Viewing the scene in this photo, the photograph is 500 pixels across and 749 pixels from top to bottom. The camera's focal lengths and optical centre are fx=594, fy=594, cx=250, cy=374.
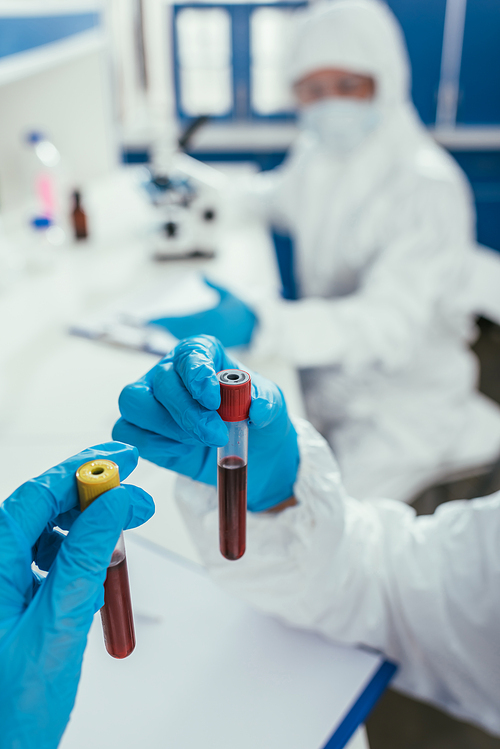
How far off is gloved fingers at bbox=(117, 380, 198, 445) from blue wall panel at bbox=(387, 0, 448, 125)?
3.43m

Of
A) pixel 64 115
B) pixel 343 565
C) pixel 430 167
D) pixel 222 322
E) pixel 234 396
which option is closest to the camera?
pixel 234 396

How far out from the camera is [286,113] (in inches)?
146

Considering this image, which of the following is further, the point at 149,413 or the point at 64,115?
the point at 64,115

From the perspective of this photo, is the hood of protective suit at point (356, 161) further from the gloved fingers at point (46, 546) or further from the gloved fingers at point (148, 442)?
the gloved fingers at point (46, 546)

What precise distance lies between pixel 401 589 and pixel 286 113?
3.47 meters

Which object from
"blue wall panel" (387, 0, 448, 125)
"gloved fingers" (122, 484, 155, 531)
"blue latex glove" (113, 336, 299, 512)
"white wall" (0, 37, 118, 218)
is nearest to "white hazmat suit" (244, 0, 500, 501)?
"blue latex glove" (113, 336, 299, 512)

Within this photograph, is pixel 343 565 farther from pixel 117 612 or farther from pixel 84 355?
pixel 84 355

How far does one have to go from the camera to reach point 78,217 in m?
2.05

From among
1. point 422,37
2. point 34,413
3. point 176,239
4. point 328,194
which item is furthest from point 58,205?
point 422,37

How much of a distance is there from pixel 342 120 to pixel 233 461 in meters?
1.29

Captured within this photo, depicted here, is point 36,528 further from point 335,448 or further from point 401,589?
point 335,448

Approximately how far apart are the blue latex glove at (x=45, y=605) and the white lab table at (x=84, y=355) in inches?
13.3

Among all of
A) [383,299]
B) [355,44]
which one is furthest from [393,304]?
[355,44]

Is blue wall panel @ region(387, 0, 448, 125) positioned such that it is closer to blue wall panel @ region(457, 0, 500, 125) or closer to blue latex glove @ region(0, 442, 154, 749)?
blue wall panel @ region(457, 0, 500, 125)
